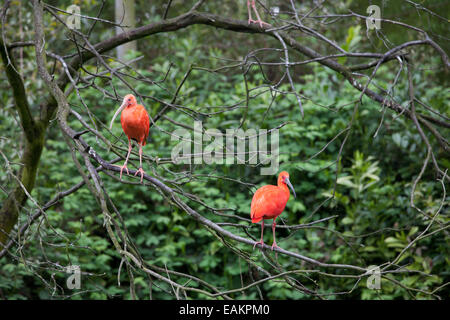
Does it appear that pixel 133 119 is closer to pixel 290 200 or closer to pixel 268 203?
pixel 268 203

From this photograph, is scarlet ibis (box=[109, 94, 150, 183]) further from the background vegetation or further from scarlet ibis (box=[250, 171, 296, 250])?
the background vegetation

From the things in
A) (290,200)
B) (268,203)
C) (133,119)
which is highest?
(290,200)

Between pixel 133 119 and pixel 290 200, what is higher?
pixel 290 200

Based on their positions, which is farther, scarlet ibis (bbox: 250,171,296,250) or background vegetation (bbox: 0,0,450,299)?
background vegetation (bbox: 0,0,450,299)

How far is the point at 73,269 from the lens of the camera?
9.41ft

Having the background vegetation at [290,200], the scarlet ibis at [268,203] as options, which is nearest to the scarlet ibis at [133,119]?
the scarlet ibis at [268,203]

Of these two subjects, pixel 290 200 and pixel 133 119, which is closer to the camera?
pixel 133 119

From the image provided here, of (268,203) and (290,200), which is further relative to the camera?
(290,200)

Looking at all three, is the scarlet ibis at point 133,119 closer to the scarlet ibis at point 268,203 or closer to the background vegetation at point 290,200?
the scarlet ibis at point 268,203

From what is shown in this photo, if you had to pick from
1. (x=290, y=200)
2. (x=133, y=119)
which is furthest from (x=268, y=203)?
(x=290, y=200)

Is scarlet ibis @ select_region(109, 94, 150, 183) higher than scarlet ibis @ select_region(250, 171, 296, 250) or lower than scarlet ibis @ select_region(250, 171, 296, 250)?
higher

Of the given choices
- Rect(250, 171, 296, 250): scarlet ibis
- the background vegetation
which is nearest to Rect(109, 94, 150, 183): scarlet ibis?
Rect(250, 171, 296, 250): scarlet ibis

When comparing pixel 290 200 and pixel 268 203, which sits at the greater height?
pixel 290 200
